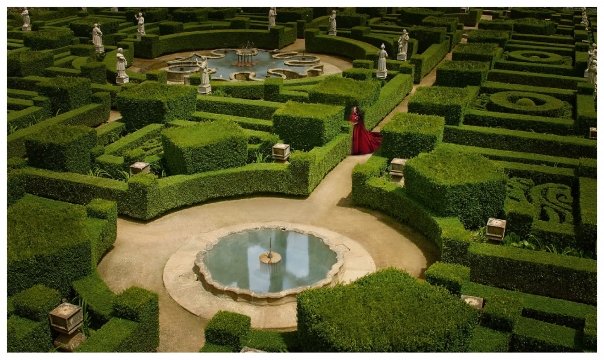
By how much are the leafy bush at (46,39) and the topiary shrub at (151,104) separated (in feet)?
49.8


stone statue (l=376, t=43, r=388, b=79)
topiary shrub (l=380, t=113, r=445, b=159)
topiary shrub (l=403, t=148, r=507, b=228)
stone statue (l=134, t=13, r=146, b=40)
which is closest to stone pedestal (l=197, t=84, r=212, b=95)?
stone statue (l=376, t=43, r=388, b=79)

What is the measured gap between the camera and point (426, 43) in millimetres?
39438

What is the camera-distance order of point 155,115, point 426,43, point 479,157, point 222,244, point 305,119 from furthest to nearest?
point 426,43, point 155,115, point 305,119, point 479,157, point 222,244

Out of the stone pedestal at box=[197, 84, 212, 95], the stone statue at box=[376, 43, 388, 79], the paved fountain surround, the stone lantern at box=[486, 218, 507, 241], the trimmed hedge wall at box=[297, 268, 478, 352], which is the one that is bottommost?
the paved fountain surround

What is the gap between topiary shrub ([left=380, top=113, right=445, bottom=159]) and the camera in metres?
21.0

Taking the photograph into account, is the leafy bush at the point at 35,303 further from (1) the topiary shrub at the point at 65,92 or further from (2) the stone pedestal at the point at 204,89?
(2) the stone pedestal at the point at 204,89

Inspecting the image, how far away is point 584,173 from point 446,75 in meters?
10.5

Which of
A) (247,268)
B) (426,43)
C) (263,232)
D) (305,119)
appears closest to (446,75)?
(305,119)

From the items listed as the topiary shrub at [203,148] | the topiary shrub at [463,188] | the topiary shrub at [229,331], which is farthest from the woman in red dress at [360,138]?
the topiary shrub at [229,331]

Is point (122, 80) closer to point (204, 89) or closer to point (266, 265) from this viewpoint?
point (204, 89)

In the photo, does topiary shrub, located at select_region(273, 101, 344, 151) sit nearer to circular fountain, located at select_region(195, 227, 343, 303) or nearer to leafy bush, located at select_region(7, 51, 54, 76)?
circular fountain, located at select_region(195, 227, 343, 303)

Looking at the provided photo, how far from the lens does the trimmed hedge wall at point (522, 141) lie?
21.6 metres

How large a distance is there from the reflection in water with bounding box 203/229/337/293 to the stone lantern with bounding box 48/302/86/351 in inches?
142

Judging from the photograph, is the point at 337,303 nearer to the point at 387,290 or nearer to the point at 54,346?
the point at 387,290
